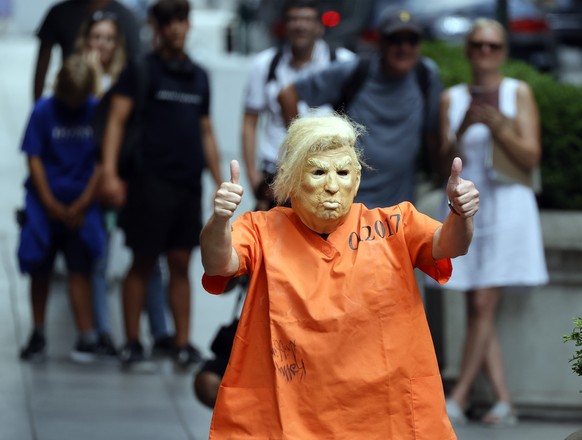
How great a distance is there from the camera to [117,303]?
30.9ft

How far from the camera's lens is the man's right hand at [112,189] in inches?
301

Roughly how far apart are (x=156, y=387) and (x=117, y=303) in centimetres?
188

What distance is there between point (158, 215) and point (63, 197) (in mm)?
614

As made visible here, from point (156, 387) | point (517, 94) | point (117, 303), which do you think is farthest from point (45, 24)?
point (517, 94)

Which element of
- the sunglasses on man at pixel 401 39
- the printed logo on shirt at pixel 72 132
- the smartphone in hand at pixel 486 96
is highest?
the sunglasses on man at pixel 401 39

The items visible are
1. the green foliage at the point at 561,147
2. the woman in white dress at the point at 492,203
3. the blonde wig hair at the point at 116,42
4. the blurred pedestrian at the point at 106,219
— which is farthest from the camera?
the blonde wig hair at the point at 116,42

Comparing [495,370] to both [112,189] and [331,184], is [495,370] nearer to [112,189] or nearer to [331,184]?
[112,189]

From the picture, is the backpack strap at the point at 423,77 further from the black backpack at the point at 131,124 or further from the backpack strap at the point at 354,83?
the black backpack at the point at 131,124

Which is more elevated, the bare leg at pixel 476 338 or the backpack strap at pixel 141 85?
the backpack strap at pixel 141 85

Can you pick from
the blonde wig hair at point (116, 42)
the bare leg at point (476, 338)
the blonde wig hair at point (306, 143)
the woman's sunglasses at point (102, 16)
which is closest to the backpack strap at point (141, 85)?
the blonde wig hair at point (116, 42)

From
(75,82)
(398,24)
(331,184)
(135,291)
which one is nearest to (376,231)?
(331,184)

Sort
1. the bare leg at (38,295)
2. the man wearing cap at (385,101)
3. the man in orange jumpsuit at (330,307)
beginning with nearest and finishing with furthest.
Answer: the man in orange jumpsuit at (330,307)
the man wearing cap at (385,101)
the bare leg at (38,295)

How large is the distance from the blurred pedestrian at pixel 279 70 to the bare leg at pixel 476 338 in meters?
1.37

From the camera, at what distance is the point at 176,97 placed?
7762mm
